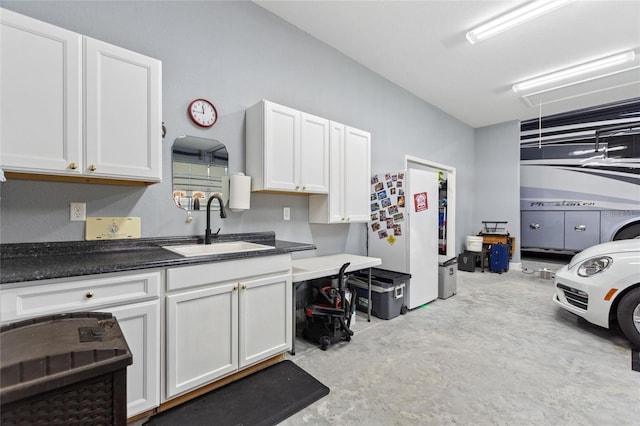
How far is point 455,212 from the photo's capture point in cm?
597

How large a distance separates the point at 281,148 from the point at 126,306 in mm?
1690

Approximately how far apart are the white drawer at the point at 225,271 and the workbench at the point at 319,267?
0.81 ft

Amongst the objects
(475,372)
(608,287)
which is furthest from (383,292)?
(608,287)

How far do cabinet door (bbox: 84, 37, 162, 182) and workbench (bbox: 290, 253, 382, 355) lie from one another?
4.44 ft

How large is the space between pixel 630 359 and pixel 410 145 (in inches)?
139

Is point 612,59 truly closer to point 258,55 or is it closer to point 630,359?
point 630,359

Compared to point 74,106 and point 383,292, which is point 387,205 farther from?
point 74,106

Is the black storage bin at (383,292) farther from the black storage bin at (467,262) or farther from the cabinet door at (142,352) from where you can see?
the black storage bin at (467,262)

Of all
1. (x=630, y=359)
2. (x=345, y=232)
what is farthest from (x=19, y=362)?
(x=630, y=359)

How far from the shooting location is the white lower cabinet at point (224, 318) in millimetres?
1712

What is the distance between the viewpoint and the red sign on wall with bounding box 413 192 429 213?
11.5 ft

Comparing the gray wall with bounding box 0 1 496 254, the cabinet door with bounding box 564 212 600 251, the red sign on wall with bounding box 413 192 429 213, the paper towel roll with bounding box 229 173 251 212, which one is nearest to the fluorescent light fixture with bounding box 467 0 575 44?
the gray wall with bounding box 0 1 496 254

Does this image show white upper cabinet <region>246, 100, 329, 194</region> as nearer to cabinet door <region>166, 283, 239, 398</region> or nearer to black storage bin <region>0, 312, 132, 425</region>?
cabinet door <region>166, 283, 239, 398</region>

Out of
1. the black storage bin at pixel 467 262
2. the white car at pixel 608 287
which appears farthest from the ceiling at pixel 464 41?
the black storage bin at pixel 467 262
